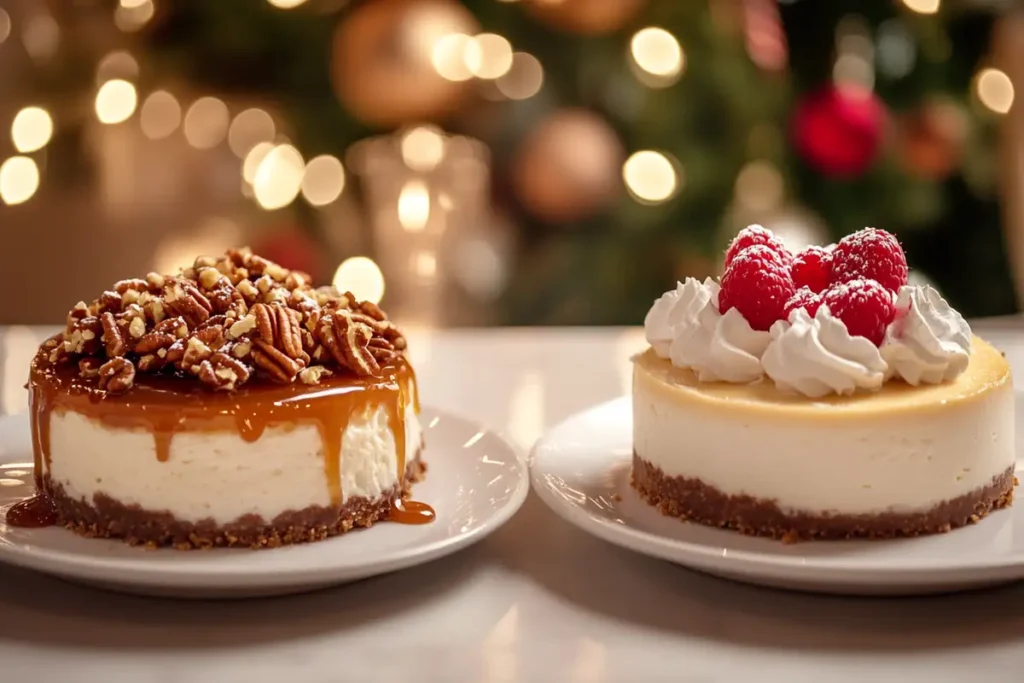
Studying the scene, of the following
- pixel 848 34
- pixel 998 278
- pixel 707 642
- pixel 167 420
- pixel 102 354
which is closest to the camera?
pixel 707 642

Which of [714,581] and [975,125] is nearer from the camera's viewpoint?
[714,581]

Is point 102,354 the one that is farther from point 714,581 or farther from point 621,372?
point 621,372

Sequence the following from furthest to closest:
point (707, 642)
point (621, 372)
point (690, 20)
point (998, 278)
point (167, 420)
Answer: point (998, 278)
point (690, 20)
point (621, 372)
point (167, 420)
point (707, 642)

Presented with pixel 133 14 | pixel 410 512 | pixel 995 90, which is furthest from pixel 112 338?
pixel 995 90

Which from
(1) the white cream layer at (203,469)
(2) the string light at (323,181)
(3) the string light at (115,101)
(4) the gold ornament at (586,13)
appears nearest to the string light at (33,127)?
(3) the string light at (115,101)

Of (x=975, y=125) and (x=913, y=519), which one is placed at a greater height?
(x=975, y=125)

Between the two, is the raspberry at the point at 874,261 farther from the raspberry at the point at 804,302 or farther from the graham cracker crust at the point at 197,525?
the graham cracker crust at the point at 197,525

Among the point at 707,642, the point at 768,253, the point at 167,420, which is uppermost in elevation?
the point at 768,253

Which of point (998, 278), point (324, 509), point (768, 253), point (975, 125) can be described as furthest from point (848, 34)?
point (324, 509)

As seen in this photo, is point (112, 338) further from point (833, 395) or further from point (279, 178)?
point (279, 178)
